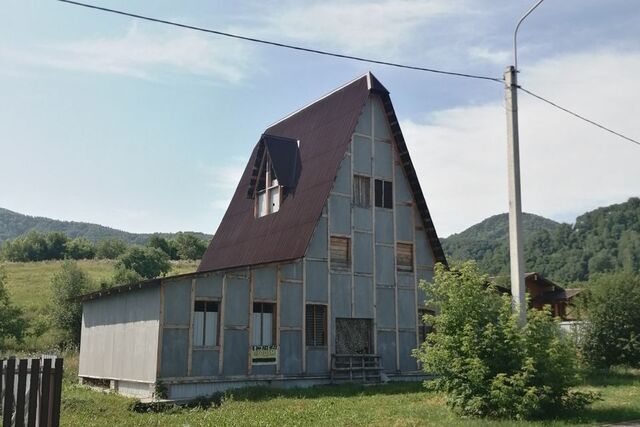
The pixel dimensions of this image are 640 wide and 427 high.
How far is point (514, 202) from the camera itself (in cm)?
1552

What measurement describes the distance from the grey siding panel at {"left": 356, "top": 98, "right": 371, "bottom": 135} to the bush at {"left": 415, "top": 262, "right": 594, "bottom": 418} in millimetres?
13573

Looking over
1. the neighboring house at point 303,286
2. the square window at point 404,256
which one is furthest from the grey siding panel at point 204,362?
the square window at point 404,256

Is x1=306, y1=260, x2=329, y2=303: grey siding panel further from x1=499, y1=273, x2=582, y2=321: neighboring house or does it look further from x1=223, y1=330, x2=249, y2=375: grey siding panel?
x1=499, y1=273, x2=582, y2=321: neighboring house

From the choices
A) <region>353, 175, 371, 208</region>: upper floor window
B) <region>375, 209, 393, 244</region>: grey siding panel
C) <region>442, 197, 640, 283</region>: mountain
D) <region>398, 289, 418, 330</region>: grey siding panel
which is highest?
<region>442, 197, 640, 283</region>: mountain

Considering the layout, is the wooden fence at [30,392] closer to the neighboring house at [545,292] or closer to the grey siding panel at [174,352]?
the grey siding panel at [174,352]

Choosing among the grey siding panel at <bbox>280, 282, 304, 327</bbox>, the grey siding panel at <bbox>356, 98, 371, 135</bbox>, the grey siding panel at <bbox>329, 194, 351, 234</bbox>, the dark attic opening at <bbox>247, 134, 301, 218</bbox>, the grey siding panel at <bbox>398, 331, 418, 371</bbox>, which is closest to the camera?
the grey siding panel at <bbox>280, 282, 304, 327</bbox>

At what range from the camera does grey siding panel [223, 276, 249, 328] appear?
22938 millimetres

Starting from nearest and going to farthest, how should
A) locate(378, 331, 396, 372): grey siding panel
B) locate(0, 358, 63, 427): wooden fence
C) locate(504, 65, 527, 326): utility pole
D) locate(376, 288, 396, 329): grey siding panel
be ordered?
locate(0, 358, 63, 427): wooden fence < locate(504, 65, 527, 326): utility pole < locate(378, 331, 396, 372): grey siding panel < locate(376, 288, 396, 329): grey siding panel

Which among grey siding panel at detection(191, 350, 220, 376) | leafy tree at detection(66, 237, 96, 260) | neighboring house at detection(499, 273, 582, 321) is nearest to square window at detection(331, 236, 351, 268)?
grey siding panel at detection(191, 350, 220, 376)

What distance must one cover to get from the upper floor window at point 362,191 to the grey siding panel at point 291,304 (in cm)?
499

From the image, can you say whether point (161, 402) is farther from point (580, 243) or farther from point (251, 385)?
point (580, 243)

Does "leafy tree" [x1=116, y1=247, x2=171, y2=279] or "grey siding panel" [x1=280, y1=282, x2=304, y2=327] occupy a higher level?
"leafy tree" [x1=116, y1=247, x2=171, y2=279]

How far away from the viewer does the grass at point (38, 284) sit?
45531 mm

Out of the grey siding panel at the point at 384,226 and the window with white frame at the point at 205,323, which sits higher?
the grey siding panel at the point at 384,226
